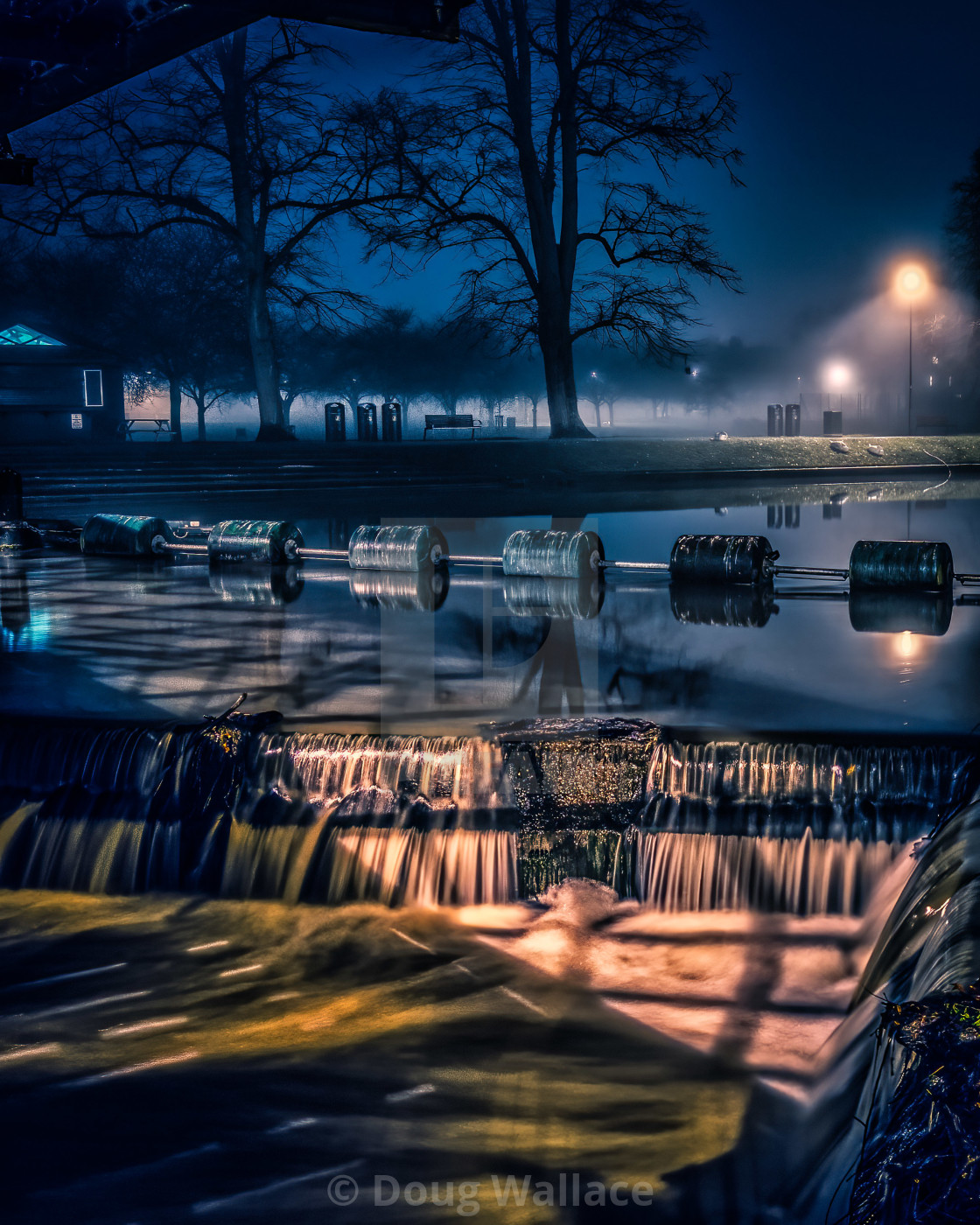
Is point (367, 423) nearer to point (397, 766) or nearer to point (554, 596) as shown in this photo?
point (554, 596)

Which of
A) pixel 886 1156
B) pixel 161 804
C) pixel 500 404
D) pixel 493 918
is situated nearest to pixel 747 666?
pixel 493 918

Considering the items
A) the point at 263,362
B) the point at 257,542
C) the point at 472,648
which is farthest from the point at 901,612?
the point at 263,362

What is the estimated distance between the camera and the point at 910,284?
37.6 meters

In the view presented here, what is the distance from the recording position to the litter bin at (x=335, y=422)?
38594mm

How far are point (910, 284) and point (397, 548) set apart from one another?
2853 cm

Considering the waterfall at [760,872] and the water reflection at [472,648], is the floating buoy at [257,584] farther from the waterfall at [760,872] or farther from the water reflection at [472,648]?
the waterfall at [760,872]

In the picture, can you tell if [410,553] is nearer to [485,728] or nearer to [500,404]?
[485,728]

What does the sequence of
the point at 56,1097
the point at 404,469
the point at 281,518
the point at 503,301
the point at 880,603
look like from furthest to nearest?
the point at 503,301 → the point at 404,469 → the point at 281,518 → the point at 880,603 → the point at 56,1097

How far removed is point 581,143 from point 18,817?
31116mm

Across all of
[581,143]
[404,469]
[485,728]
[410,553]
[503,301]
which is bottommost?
[485,728]

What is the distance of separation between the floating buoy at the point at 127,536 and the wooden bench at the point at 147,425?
27.1 metres

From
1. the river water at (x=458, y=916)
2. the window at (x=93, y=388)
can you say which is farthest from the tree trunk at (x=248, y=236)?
the river water at (x=458, y=916)

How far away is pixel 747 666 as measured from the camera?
8.70 metres

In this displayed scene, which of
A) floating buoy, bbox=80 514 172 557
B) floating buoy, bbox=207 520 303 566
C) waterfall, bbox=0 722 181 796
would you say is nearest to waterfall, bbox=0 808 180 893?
waterfall, bbox=0 722 181 796
